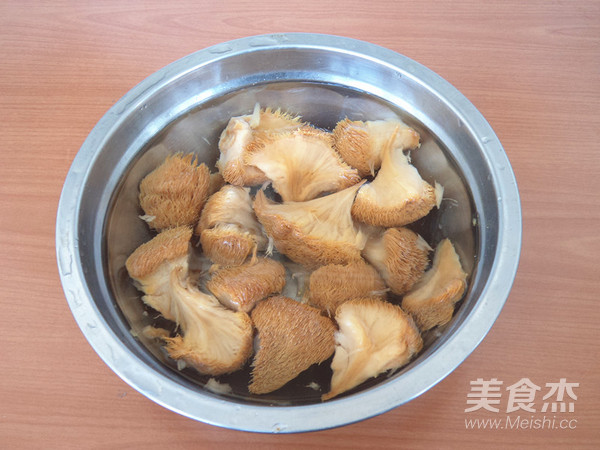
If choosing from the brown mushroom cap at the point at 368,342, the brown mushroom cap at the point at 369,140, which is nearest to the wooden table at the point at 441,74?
the brown mushroom cap at the point at 368,342

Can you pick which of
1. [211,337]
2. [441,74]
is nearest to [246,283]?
[211,337]

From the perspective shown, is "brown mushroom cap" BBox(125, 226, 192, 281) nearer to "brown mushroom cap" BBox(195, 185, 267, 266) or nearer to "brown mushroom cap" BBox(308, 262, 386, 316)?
"brown mushroom cap" BBox(195, 185, 267, 266)

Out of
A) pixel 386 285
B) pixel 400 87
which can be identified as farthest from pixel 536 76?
pixel 386 285

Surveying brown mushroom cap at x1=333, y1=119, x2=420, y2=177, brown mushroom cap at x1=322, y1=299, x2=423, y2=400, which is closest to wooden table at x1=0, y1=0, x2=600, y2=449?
brown mushroom cap at x1=322, y1=299, x2=423, y2=400

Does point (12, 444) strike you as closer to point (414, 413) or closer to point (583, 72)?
point (414, 413)

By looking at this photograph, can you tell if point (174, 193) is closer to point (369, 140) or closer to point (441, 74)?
point (369, 140)

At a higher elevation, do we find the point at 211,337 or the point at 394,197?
the point at 394,197
